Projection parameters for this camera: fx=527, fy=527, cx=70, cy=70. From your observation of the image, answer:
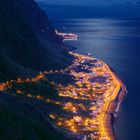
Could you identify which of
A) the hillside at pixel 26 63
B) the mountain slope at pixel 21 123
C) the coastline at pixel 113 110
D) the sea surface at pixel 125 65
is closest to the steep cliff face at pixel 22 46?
the hillside at pixel 26 63

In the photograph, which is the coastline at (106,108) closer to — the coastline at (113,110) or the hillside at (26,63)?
the coastline at (113,110)

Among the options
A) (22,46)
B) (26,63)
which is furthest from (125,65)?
(26,63)

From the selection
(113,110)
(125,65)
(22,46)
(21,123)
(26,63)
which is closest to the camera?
(21,123)

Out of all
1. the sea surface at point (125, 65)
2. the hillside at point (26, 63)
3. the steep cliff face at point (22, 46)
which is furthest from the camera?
the steep cliff face at point (22, 46)

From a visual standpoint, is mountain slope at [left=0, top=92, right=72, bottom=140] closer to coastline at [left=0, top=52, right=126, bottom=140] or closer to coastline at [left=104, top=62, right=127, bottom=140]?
coastline at [left=0, top=52, right=126, bottom=140]

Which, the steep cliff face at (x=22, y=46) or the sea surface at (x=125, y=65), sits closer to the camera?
the sea surface at (x=125, y=65)

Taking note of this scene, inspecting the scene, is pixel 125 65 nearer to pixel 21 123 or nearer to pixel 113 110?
pixel 113 110

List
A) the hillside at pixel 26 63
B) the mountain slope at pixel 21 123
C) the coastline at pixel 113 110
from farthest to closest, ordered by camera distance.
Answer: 1. the coastline at pixel 113 110
2. the hillside at pixel 26 63
3. the mountain slope at pixel 21 123

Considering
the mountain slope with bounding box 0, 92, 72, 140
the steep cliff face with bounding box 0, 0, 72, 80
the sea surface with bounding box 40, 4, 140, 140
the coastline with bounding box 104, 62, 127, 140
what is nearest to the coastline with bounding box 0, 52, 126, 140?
the coastline with bounding box 104, 62, 127, 140

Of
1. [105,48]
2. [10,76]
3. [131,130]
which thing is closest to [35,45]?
[10,76]
